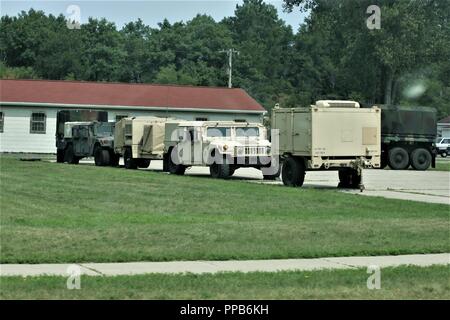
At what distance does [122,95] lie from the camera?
56.3 meters

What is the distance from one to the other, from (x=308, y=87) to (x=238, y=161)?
3130 inches

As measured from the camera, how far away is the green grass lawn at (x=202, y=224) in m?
11.0

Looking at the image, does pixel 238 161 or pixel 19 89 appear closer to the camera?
pixel 238 161

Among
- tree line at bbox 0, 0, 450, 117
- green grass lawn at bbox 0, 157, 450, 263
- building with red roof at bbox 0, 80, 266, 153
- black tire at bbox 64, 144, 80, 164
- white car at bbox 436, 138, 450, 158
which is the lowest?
green grass lawn at bbox 0, 157, 450, 263

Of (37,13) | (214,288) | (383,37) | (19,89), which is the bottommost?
(214,288)

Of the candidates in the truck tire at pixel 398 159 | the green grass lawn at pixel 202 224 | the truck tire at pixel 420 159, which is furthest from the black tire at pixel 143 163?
the green grass lawn at pixel 202 224

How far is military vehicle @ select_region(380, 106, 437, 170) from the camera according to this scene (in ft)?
126

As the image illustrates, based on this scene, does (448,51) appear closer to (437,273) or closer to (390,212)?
(390,212)

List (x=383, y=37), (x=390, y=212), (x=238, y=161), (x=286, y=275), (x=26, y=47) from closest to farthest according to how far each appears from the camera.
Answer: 1. (x=286, y=275)
2. (x=390, y=212)
3. (x=238, y=161)
4. (x=383, y=37)
5. (x=26, y=47)

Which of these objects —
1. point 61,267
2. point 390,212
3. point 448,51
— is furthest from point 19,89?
point 61,267

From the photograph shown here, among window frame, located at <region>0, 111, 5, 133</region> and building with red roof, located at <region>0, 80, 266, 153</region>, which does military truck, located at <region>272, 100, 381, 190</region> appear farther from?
window frame, located at <region>0, 111, 5, 133</region>

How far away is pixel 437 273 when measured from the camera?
9.69m

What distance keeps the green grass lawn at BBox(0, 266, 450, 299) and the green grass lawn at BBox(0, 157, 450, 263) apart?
1490 millimetres

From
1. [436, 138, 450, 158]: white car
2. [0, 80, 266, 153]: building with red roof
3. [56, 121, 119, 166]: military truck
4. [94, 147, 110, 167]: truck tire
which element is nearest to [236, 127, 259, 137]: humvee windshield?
[56, 121, 119, 166]: military truck
